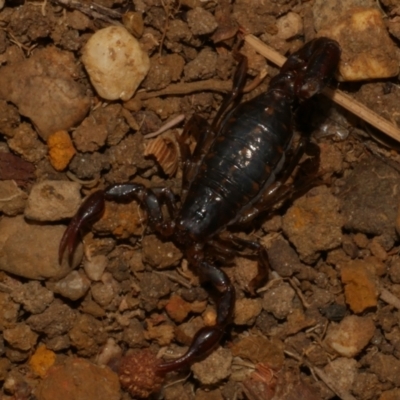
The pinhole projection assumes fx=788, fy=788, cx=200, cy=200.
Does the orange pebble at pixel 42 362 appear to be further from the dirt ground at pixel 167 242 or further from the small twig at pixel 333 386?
the small twig at pixel 333 386

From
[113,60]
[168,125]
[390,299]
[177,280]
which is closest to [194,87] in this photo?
[168,125]

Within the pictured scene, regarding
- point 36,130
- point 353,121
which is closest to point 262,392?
point 353,121

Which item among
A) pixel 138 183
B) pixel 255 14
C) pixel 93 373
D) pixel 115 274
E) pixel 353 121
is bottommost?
pixel 93 373

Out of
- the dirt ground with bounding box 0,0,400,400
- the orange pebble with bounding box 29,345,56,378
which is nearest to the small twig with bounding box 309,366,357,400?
the dirt ground with bounding box 0,0,400,400

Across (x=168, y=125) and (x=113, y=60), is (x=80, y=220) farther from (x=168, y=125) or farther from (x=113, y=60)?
(x=113, y=60)

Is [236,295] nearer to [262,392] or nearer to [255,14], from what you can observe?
[262,392]

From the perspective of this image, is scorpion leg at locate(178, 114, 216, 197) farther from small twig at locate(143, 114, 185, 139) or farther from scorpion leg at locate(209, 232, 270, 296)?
scorpion leg at locate(209, 232, 270, 296)
